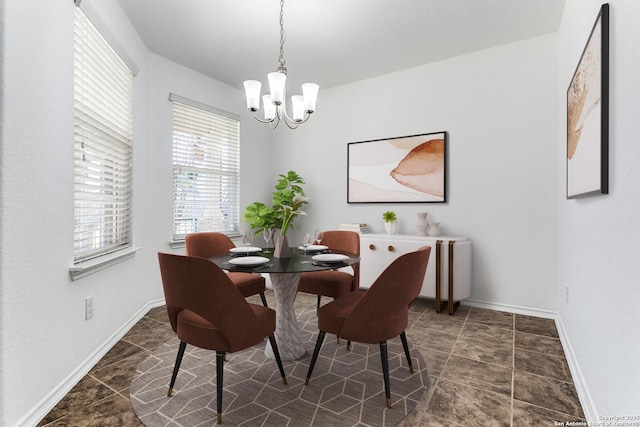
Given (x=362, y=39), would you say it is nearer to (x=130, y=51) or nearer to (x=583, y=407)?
(x=130, y=51)

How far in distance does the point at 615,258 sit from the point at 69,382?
285 centimetres

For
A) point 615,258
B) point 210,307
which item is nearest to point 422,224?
point 615,258

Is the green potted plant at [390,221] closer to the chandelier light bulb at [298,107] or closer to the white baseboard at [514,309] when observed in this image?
the white baseboard at [514,309]

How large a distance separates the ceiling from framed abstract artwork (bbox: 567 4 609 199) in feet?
3.56

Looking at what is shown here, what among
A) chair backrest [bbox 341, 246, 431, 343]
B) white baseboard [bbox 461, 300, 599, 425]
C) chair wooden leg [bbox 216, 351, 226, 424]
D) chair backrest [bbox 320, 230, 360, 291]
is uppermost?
chair backrest [bbox 320, 230, 360, 291]

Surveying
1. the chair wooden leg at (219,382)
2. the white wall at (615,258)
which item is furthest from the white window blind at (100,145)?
the white wall at (615,258)

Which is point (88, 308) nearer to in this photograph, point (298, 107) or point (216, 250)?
point (216, 250)

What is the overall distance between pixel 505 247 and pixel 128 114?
3849mm

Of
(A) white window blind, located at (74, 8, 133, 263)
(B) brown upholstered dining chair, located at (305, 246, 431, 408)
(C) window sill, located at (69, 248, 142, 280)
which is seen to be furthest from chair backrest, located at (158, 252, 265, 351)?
(A) white window blind, located at (74, 8, 133, 263)

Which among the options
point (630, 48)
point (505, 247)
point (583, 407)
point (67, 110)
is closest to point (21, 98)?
point (67, 110)

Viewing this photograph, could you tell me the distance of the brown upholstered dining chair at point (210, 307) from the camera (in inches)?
58.8

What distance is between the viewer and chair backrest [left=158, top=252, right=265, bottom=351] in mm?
1488

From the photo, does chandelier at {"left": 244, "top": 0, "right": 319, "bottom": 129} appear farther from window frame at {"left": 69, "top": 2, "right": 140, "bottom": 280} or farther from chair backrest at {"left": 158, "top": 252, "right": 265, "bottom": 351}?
chair backrest at {"left": 158, "top": 252, "right": 265, "bottom": 351}

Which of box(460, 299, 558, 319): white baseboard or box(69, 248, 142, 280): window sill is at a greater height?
box(69, 248, 142, 280): window sill
